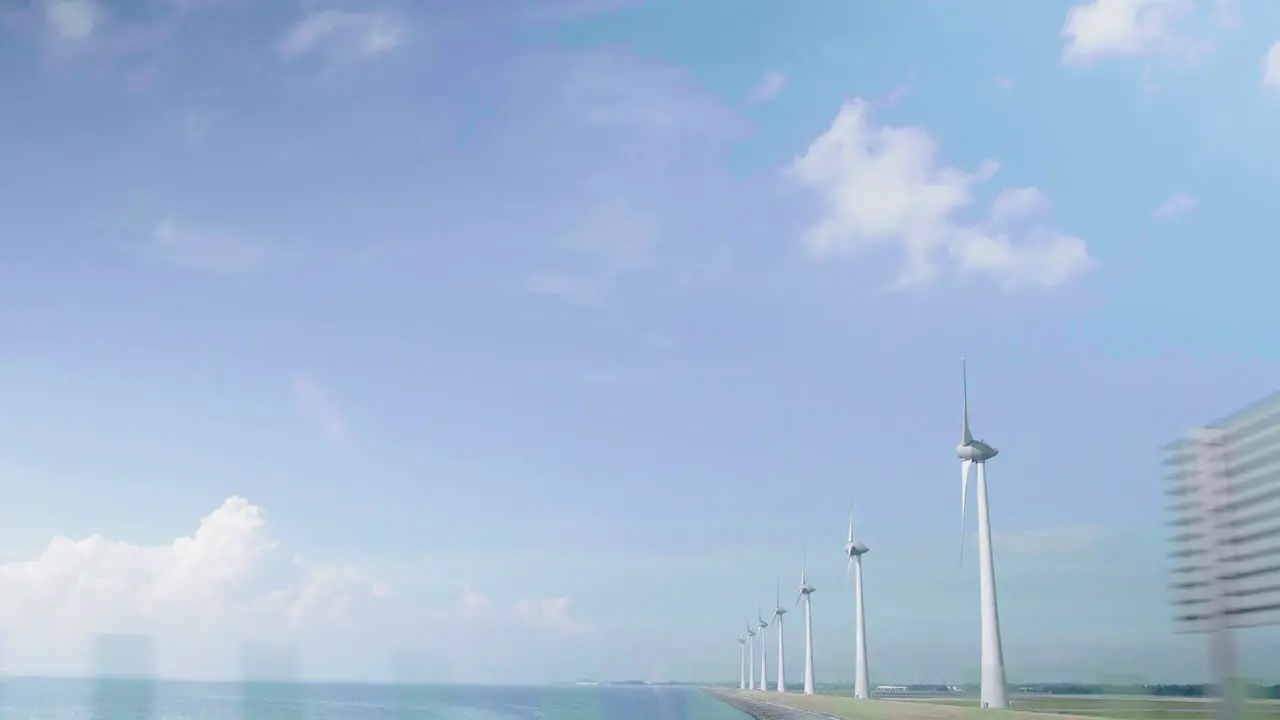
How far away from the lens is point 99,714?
5610 inches

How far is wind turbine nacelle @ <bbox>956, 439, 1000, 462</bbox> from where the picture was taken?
281ft

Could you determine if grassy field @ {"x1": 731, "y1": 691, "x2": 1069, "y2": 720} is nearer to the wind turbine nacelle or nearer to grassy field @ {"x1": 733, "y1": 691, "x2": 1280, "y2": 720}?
grassy field @ {"x1": 733, "y1": 691, "x2": 1280, "y2": 720}

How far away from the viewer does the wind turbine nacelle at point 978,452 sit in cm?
8556

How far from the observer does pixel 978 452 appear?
3371 inches

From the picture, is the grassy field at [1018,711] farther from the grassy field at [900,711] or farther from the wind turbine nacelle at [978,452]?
the wind turbine nacelle at [978,452]

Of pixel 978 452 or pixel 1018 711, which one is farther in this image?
pixel 978 452

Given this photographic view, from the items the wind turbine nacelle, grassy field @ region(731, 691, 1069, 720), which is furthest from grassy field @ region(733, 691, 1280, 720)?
the wind turbine nacelle

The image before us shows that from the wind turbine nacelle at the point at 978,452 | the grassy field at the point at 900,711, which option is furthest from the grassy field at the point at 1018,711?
the wind turbine nacelle at the point at 978,452

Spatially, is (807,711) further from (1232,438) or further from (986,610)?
(1232,438)

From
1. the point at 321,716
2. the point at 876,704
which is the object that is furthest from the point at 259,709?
the point at 876,704

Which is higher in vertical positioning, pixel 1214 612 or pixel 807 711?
pixel 1214 612

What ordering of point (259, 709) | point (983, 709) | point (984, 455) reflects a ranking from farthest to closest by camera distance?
1. point (259, 709)
2. point (984, 455)
3. point (983, 709)

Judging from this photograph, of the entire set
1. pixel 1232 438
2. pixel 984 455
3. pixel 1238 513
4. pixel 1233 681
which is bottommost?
pixel 1233 681

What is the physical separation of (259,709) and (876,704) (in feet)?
344
